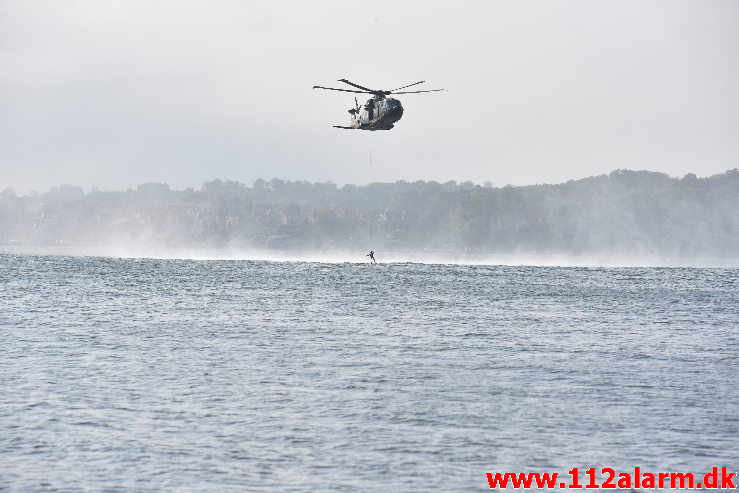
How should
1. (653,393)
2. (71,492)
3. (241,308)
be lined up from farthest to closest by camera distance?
(241,308) → (653,393) → (71,492)

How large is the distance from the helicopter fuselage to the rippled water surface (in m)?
15.3

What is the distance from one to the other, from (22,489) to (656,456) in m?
14.0

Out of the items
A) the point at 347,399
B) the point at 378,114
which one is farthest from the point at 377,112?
the point at 347,399

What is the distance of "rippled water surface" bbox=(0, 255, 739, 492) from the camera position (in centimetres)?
2039

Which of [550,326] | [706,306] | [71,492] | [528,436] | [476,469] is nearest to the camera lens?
[71,492]

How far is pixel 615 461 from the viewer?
828 inches

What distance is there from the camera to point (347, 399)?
2839cm

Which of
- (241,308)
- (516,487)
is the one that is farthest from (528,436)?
(241,308)

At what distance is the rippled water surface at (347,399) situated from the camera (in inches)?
803

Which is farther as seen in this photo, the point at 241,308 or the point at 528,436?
the point at 241,308

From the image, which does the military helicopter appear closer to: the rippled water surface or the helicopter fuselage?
the helicopter fuselage

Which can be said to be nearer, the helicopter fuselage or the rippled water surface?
the rippled water surface

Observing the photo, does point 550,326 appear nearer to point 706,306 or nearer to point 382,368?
point 382,368

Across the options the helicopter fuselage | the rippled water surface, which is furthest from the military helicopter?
the rippled water surface
